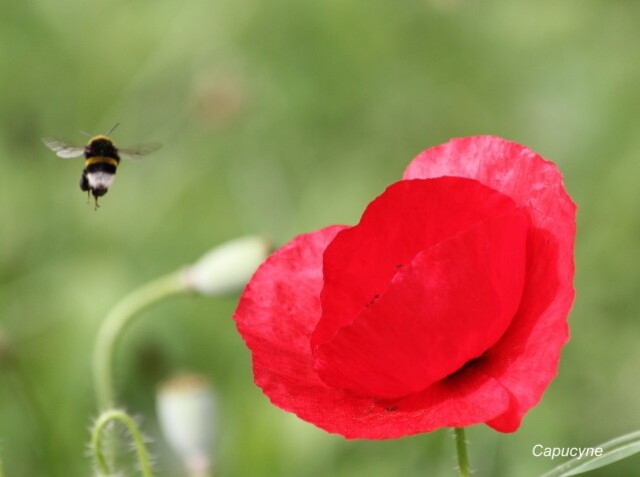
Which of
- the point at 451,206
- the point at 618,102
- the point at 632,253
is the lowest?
the point at 451,206

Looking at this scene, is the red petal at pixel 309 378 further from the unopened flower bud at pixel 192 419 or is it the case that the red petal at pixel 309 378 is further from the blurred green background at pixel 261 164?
the blurred green background at pixel 261 164

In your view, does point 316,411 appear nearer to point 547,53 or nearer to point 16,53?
point 547,53

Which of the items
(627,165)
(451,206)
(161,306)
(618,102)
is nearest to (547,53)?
(618,102)

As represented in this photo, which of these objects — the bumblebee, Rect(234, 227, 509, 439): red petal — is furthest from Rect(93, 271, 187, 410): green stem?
Rect(234, 227, 509, 439): red petal

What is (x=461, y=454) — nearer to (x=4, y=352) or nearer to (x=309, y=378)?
(x=309, y=378)

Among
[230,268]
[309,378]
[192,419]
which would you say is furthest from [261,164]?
[309,378]

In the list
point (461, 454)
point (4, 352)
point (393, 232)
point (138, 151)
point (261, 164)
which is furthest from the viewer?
point (261, 164)

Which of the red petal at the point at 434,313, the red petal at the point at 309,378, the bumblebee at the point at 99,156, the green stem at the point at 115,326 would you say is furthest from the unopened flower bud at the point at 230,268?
the red petal at the point at 434,313
